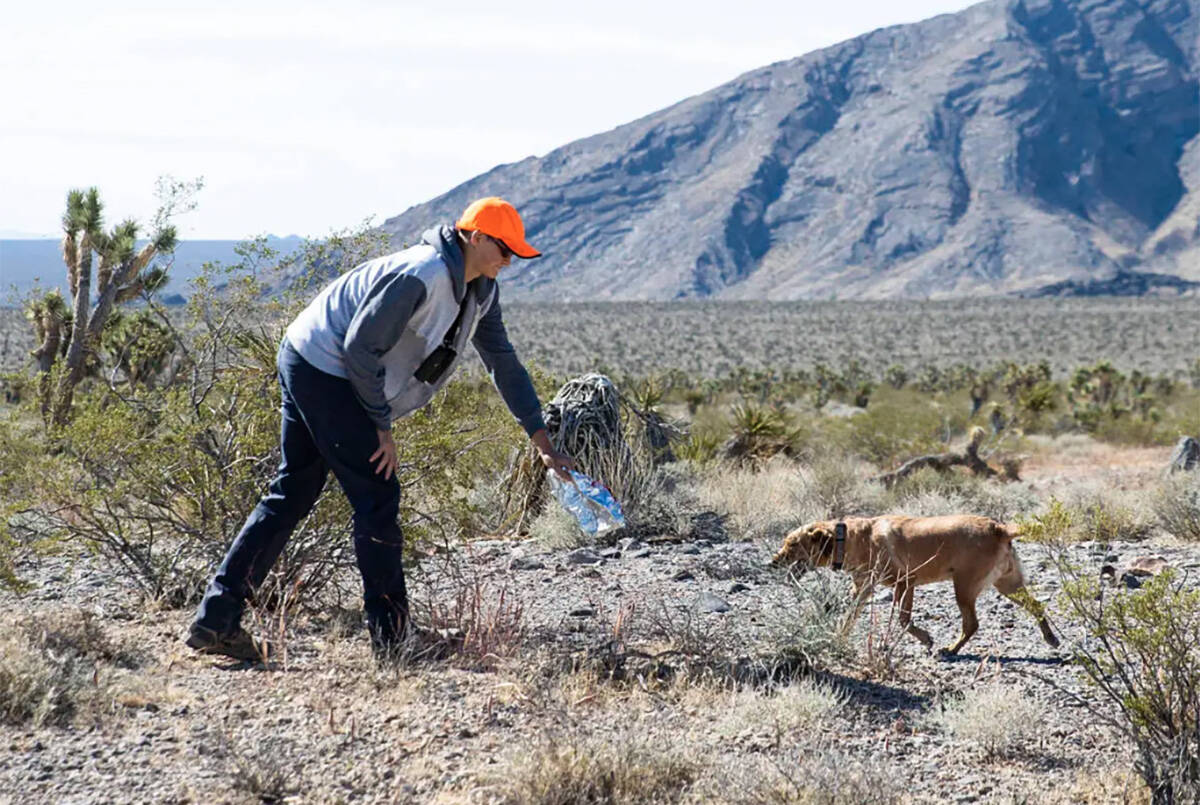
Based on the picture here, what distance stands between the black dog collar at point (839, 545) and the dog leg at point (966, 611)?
1.81 ft

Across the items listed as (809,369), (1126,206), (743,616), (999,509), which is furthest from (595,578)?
(1126,206)

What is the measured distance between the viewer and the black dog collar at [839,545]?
20.5ft

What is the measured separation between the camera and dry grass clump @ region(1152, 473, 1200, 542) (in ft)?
30.8

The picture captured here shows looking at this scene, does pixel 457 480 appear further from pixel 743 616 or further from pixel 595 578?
pixel 743 616

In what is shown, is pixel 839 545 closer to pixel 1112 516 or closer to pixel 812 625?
pixel 812 625

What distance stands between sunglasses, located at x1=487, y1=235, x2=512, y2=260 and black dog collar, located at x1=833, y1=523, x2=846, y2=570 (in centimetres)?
228

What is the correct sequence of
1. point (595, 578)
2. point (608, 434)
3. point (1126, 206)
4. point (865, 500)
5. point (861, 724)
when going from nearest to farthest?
point (861, 724) < point (595, 578) < point (608, 434) < point (865, 500) < point (1126, 206)

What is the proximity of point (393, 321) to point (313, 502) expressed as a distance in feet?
3.11

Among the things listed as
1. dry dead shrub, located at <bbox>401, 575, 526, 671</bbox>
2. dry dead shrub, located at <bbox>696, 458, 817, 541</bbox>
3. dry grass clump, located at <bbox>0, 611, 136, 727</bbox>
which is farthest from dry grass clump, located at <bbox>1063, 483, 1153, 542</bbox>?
dry grass clump, located at <bbox>0, 611, 136, 727</bbox>

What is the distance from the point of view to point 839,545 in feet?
20.5

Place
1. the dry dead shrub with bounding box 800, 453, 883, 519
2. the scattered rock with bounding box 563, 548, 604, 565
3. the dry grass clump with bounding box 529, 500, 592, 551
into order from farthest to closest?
the dry dead shrub with bounding box 800, 453, 883, 519 → the dry grass clump with bounding box 529, 500, 592, 551 → the scattered rock with bounding box 563, 548, 604, 565

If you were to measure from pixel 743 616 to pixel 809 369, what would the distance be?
158 feet

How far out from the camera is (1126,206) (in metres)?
191

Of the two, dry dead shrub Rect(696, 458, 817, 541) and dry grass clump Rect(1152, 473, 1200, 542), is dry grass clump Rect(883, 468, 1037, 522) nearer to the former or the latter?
dry dead shrub Rect(696, 458, 817, 541)
